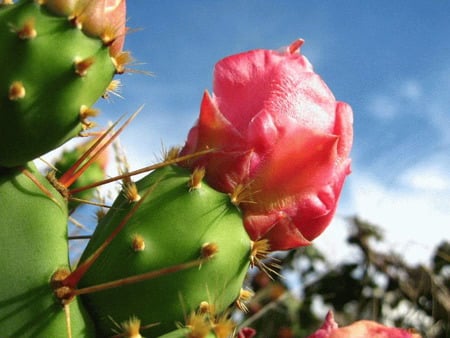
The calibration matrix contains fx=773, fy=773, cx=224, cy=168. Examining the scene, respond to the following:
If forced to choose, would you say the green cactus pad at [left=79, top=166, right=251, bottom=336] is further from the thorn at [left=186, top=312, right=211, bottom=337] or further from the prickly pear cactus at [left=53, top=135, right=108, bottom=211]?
the prickly pear cactus at [left=53, top=135, right=108, bottom=211]

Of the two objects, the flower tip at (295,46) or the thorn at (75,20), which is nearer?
the thorn at (75,20)

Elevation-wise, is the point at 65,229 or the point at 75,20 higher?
the point at 75,20

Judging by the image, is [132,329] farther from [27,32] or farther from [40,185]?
[27,32]

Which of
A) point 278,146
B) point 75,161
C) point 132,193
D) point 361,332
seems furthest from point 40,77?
point 75,161

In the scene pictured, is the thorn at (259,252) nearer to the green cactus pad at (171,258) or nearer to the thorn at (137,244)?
the green cactus pad at (171,258)

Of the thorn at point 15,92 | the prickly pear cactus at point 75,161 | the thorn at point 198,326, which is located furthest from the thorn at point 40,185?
the prickly pear cactus at point 75,161

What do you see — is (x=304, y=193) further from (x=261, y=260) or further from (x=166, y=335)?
(x=166, y=335)

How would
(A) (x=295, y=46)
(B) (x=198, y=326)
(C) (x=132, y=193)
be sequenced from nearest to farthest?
(B) (x=198, y=326) → (C) (x=132, y=193) → (A) (x=295, y=46)
